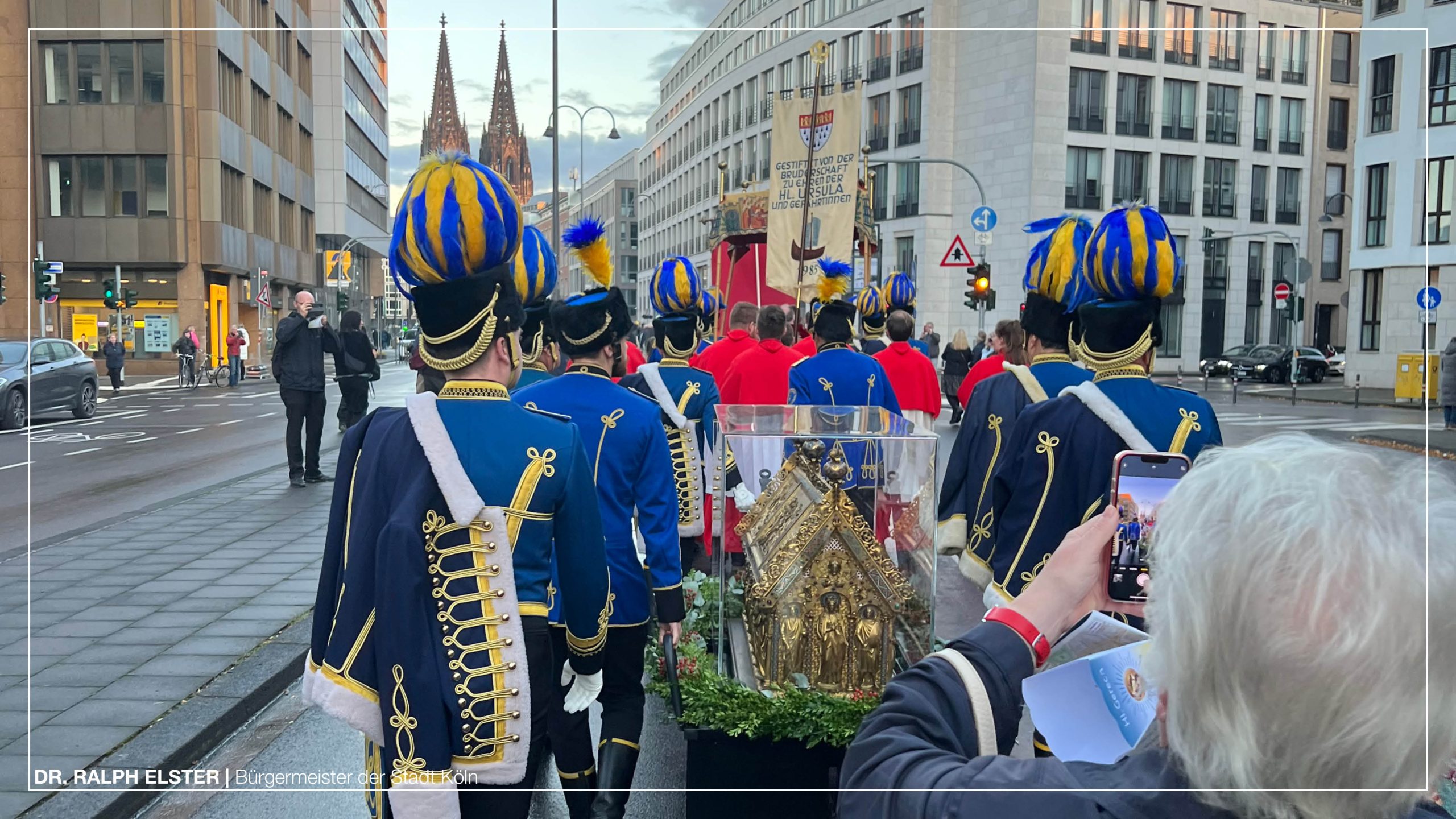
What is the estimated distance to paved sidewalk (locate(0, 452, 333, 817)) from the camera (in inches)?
176

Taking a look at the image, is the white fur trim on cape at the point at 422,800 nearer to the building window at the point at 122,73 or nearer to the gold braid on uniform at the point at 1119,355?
the gold braid on uniform at the point at 1119,355

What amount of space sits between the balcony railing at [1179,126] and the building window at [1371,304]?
1509cm

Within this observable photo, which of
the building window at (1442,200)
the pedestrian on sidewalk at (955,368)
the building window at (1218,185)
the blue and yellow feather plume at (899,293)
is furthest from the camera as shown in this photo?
the building window at (1218,185)

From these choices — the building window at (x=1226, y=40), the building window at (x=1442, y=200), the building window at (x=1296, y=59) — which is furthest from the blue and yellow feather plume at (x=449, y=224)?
the building window at (x=1296, y=59)

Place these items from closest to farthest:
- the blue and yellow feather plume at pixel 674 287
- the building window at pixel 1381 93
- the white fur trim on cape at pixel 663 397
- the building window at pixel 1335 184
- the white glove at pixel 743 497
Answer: the white glove at pixel 743 497 < the white fur trim on cape at pixel 663 397 < the blue and yellow feather plume at pixel 674 287 < the building window at pixel 1381 93 < the building window at pixel 1335 184

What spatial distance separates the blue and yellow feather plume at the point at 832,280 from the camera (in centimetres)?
1020

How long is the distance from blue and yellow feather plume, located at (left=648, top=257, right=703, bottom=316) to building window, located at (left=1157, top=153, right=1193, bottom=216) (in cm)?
4293

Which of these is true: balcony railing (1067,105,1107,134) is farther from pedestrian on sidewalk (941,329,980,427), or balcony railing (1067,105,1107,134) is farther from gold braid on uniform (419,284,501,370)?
gold braid on uniform (419,284,501,370)

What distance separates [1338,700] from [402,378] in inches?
1519

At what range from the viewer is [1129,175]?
44.5 meters

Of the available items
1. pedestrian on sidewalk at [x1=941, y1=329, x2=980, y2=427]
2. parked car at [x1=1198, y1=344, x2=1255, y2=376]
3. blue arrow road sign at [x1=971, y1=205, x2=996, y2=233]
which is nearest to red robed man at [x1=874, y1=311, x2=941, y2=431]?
pedestrian on sidewalk at [x1=941, y1=329, x2=980, y2=427]

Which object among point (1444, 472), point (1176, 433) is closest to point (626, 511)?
point (1176, 433)

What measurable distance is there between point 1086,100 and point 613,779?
43.8 m

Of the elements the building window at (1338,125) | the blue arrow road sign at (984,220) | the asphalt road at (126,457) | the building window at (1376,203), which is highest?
the building window at (1338,125)
